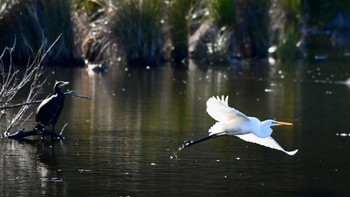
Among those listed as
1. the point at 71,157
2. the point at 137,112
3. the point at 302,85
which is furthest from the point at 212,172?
the point at 302,85

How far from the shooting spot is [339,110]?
881 inches

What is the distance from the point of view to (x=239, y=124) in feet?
46.5

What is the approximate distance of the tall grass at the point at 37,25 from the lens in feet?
101

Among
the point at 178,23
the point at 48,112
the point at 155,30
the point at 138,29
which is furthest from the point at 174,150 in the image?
the point at 178,23

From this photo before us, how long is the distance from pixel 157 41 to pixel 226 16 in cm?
363

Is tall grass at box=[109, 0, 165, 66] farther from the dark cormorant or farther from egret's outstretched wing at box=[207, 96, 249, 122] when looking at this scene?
egret's outstretched wing at box=[207, 96, 249, 122]

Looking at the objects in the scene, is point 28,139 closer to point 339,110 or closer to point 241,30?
point 339,110

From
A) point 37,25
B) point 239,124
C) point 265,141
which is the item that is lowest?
point 265,141

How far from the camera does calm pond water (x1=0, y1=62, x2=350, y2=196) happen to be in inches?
523

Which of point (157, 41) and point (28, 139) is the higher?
point (157, 41)

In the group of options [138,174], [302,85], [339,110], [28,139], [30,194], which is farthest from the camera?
[302,85]

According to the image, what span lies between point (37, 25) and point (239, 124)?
17.6 metres

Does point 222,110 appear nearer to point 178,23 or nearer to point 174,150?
point 174,150

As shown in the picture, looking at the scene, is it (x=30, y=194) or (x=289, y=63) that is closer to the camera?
(x=30, y=194)
